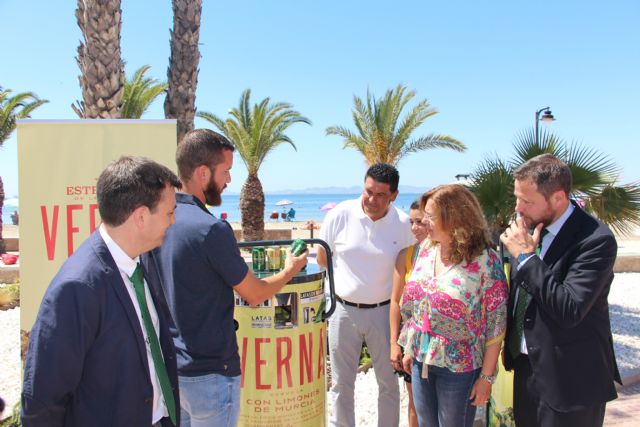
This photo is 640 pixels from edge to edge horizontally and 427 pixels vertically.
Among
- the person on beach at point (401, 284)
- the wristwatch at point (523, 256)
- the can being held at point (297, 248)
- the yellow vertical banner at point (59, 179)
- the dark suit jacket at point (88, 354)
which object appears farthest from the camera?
the yellow vertical banner at point (59, 179)

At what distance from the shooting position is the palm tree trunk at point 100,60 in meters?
7.25

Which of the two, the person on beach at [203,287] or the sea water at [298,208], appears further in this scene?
the sea water at [298,208]

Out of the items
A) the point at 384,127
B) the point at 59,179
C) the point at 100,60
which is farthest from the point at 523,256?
the point at 384,127

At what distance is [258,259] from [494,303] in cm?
141

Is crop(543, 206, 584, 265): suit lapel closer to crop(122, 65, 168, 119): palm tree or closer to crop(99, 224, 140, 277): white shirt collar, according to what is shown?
crop(99, 224, 140, 277): white shirt collar

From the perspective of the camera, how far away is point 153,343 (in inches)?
69.6

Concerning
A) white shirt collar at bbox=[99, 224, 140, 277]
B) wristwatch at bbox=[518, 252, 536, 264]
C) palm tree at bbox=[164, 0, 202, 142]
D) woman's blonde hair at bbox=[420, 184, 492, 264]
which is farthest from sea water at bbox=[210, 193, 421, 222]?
white shirt collar at bbox=[99, 224, 140, 277]

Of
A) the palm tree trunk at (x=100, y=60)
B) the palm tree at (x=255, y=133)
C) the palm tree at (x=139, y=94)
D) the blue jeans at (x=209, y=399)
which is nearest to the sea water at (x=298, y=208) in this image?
the palm tree at (x=255, y=133)

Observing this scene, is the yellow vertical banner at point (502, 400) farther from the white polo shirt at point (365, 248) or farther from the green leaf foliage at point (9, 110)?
the green leaf foliage at point (9, 110)

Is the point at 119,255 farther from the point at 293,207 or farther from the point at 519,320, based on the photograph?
the point at 293,207

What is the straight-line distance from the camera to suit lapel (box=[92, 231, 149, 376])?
1.58m

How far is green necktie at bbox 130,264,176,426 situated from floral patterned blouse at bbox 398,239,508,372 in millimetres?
A: 1319

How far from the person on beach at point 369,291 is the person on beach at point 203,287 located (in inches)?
53.6

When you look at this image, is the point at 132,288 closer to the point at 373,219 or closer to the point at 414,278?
the point at 414,278
